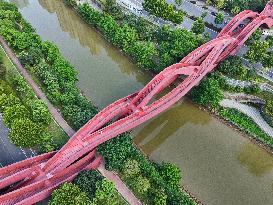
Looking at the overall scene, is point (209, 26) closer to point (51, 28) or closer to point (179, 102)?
point (179, 102)

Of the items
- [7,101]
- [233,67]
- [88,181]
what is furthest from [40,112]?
[233,67]

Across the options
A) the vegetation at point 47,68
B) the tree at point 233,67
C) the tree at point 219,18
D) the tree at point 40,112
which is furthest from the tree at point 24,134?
the tree at point 219,18

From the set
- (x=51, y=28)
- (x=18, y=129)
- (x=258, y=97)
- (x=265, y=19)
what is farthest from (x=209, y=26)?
(x=18, y=129)

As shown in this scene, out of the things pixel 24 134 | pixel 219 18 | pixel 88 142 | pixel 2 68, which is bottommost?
pixel 88 142

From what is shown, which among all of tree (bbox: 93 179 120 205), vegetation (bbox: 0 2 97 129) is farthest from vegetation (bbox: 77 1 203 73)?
tree (bbox: 93 179 120 205)

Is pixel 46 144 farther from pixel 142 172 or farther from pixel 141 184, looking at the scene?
pixel 141 184

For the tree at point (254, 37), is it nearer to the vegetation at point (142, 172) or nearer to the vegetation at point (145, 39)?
the vegetation at point (145, 39)
